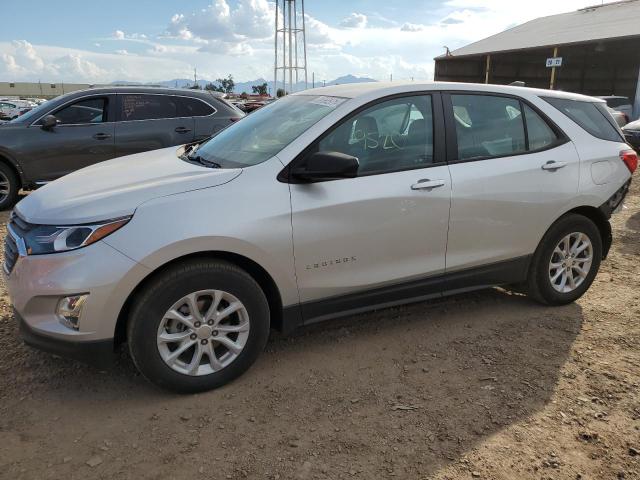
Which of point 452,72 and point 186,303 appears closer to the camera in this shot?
point 186,303

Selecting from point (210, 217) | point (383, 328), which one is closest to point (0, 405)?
point (210, 217)

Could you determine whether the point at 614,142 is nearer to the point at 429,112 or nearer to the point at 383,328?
the point at 429,112

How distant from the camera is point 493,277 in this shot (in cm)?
393

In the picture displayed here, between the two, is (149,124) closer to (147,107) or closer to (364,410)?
(147,107)

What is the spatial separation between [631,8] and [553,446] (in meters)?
33.7

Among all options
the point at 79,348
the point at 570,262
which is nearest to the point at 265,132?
the point at 79,348

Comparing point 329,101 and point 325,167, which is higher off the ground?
point 329,101

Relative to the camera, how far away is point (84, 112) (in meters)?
7.72

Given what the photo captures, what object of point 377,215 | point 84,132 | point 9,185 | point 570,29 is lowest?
point 9,185

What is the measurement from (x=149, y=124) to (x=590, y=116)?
597cm

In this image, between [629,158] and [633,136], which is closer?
[629,158]

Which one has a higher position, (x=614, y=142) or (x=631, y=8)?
(x=631, y=8)

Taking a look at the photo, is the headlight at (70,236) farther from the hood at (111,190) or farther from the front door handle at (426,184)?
the front door handle at (426,184)

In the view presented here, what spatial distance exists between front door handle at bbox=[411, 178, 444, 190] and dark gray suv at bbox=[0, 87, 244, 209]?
5.31 metres
